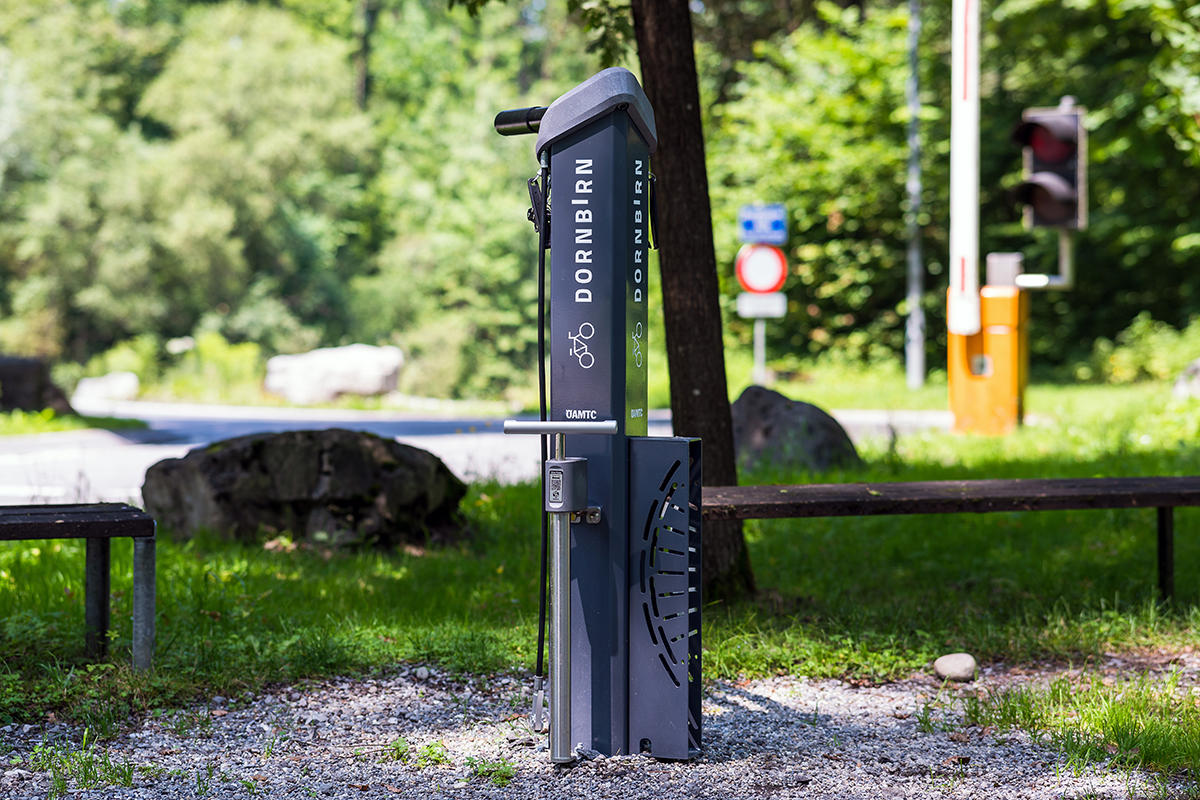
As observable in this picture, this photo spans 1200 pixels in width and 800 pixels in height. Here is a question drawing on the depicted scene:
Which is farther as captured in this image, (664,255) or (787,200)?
(787,200)

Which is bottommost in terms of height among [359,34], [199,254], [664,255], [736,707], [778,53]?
[736,707]

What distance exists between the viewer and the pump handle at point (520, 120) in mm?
3674

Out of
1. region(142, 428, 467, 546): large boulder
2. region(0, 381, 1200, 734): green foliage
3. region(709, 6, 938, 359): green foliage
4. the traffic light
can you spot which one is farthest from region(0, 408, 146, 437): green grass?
region(709, 6, 938, 359): green foliage

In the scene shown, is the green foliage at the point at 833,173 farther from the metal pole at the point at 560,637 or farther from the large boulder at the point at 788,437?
the metal pole at the point at 560,637

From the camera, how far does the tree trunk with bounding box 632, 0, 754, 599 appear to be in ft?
18.0

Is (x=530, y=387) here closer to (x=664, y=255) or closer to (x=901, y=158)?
(x=901, y=158)

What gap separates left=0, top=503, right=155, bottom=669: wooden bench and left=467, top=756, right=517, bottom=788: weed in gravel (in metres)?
1.47

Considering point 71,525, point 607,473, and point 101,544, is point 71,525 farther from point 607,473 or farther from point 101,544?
point 607,473

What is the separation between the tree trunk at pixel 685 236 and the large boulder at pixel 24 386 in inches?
480

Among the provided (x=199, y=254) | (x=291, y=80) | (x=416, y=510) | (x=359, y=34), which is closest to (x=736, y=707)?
(x=416, y=510)

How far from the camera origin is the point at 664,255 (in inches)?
217

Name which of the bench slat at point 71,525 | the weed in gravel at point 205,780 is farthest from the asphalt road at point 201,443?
the weed in gravel at point 205,780

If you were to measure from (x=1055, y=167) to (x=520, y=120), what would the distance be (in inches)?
321

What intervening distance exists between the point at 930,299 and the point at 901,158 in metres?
2.87
